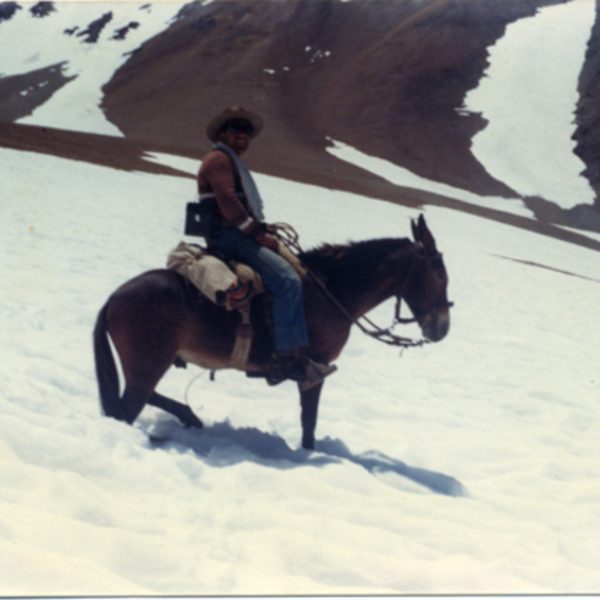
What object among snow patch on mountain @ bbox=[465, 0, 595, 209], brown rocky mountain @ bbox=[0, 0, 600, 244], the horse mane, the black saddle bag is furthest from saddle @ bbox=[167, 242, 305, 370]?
snow patch on mountain @ bbox=[465, 0, 595, 209]

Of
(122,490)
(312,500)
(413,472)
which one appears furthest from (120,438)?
(413,472)

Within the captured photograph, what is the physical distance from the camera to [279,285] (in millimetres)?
3248

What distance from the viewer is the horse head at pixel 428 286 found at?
3.56 metres

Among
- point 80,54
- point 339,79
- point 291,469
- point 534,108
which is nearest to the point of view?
point 291,469

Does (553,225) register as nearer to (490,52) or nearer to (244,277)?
(490,52)

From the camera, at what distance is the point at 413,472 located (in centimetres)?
353

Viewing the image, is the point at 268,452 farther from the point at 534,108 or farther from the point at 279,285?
the point at 534,108

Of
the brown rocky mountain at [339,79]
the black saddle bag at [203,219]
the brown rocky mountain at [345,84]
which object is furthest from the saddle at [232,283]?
the brown rocky mountain at [339,79]

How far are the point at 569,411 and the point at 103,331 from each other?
375 centimetres

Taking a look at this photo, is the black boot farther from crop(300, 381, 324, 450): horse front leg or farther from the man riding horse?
crop(300, 381, 324, 450): horse front leg

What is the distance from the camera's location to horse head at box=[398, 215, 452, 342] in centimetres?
356

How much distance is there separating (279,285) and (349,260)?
59 centimetres

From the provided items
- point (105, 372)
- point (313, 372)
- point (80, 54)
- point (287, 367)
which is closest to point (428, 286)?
point (313, 372)

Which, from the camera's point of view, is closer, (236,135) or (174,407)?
(236,135)
